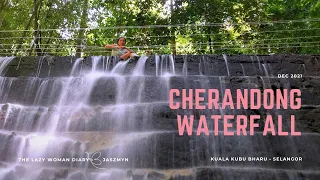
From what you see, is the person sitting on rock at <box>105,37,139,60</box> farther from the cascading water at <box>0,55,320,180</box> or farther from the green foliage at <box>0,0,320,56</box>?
the green foliage at <box>0,0,320,56</box>

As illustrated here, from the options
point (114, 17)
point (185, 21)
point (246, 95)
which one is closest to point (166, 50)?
point (185, 21)

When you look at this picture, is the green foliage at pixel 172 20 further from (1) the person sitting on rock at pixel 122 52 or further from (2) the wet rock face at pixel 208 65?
(2) the wet rock face at pixel 208 65

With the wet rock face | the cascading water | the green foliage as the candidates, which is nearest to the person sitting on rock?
the wet rock face

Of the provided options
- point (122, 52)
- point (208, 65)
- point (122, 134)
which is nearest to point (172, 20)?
point (122, 52)

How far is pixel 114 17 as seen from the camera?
40.4 feet

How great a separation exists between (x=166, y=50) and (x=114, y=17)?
105 inches

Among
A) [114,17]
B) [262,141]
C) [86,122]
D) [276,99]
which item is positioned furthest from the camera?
[114,17]

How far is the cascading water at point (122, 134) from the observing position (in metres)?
4.27

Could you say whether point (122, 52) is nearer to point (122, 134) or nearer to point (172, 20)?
point (122, 134)

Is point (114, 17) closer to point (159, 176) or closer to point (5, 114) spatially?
point (5, 114)

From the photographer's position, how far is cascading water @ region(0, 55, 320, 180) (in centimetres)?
427

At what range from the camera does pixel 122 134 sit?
471 centimetres

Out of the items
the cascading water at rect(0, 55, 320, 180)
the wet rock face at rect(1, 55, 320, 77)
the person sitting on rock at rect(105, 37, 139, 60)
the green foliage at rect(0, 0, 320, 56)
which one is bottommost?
the cascading water at rect(0, 55, 320, 180)

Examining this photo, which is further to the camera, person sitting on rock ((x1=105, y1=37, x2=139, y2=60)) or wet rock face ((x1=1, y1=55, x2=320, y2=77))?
person sitting on rock ((x1=105, y1=37, x2=139, y2=60))
